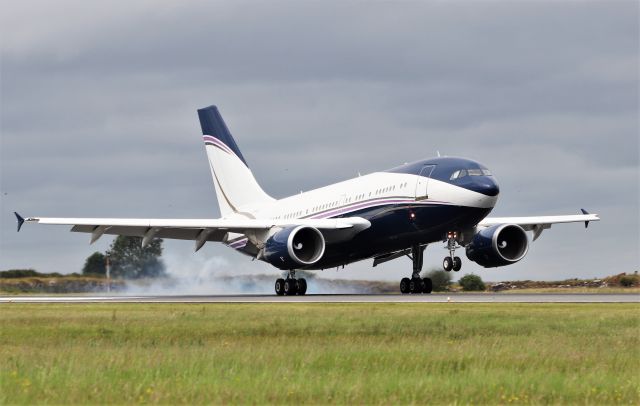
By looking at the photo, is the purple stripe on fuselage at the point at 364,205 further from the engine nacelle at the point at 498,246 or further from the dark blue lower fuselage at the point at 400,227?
the engine nacelle at the point at 498,246

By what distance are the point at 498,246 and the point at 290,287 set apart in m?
10.1

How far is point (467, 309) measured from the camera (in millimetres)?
33188

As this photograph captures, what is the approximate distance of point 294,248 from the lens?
5022cm

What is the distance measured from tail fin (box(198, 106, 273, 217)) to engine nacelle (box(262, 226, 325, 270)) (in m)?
12.7

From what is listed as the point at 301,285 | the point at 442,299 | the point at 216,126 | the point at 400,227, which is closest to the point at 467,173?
the point at 400,227

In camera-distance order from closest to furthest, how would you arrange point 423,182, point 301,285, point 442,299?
point 442,299 → point 423,182 → point 301,285

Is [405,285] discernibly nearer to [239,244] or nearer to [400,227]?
[400,227]

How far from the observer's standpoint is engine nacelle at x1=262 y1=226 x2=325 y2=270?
162 feet

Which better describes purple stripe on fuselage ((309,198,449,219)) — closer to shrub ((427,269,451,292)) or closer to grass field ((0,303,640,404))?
shrub ((427,269,451,292))

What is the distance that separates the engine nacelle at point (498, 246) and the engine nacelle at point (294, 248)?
711 cm

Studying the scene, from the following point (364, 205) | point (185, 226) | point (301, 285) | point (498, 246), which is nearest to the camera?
point (498, 246)

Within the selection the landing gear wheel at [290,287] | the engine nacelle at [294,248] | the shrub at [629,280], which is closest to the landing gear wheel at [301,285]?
the landing gear wheel at [290,287]

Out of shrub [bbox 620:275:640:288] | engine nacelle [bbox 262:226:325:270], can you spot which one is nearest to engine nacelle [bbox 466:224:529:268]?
engine nacelle [bbox 262:226:325:270]

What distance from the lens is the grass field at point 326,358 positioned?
49.2ft
